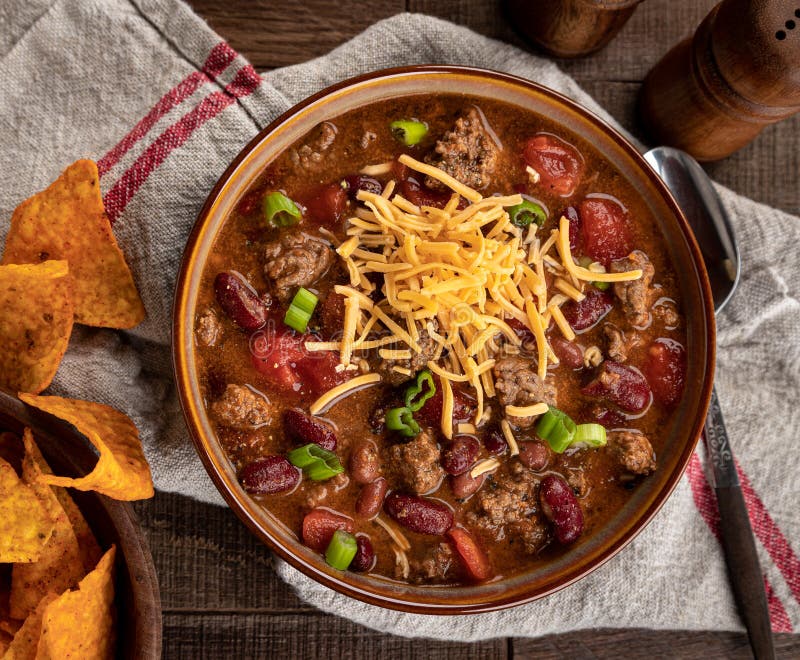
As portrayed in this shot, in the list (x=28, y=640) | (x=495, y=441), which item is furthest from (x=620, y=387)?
(x=28, y=640)

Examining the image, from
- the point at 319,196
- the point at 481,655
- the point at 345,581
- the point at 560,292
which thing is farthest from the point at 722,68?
the point at 481,655

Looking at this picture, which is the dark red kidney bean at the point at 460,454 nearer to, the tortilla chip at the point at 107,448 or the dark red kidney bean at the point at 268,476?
the dark red kidney bean at the point at 268,476

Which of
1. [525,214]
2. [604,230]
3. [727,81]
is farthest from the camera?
[727,81]

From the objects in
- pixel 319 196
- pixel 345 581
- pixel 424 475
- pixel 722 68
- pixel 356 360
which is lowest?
pixel 345 581

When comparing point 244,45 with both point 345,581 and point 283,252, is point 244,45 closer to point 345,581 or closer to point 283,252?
point 283,252

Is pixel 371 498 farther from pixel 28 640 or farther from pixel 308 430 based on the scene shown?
pixel 28 640

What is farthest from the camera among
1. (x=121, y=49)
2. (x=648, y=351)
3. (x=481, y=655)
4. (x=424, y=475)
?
(x=481, y=655)
